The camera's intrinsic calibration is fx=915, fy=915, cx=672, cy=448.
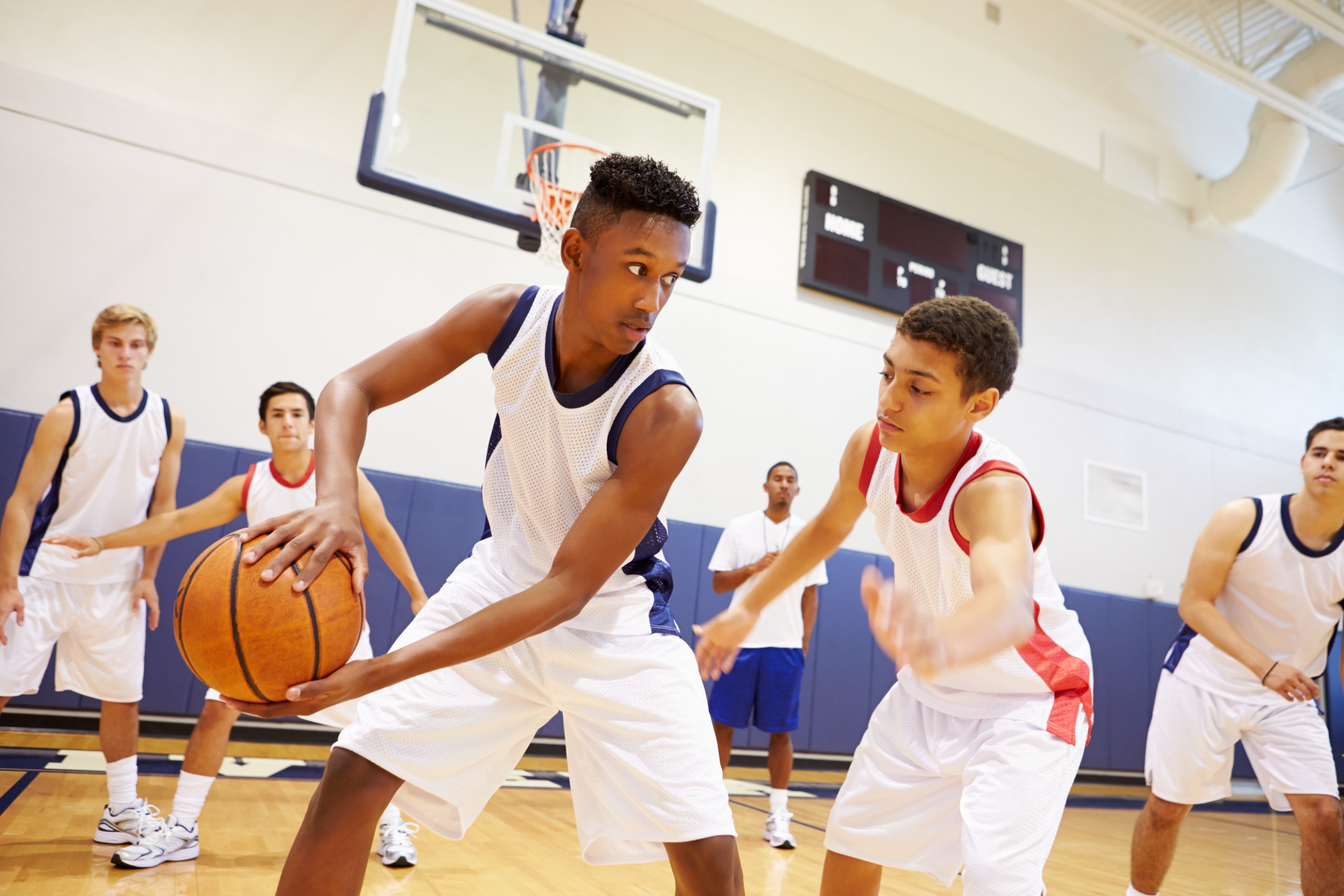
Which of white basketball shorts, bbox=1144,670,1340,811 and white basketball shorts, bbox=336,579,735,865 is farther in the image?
white basketball shorts, bbox=1144,670,1340,811

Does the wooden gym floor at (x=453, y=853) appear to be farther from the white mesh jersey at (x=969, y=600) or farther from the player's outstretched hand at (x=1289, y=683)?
the white mesh jersey at (x=969, y=600)

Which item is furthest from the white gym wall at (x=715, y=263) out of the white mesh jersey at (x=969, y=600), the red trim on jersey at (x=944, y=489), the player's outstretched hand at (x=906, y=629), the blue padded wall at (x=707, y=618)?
the player's outstretched hand at (x=906, y=629)

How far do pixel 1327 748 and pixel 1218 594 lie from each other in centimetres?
65

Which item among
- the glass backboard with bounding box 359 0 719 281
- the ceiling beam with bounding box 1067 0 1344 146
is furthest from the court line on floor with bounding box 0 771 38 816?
the ceiling beam with bounding box 1067 0 1344 146

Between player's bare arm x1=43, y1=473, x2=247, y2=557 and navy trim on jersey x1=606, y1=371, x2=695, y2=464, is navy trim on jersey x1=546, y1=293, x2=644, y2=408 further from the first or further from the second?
player's bare arm x1=43, y1=473, x2=247, y2=557

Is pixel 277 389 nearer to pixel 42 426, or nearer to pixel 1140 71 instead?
pixel 42 426

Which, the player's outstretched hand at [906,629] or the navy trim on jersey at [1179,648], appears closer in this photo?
the player's outstretched hand at [906,629]

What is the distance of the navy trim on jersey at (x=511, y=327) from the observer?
201 centimetres

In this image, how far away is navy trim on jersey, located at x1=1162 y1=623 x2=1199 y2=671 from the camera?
3.83m

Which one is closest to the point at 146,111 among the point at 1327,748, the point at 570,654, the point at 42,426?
the point at 42,426

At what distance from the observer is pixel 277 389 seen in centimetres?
403

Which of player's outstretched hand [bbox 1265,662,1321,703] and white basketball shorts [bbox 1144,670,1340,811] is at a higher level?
player's outstretched hand [bbox 1265,662,1321,703]

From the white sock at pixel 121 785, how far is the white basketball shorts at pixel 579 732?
237 cm

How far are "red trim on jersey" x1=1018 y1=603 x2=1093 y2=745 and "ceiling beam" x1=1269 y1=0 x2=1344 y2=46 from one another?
785 centimetres
